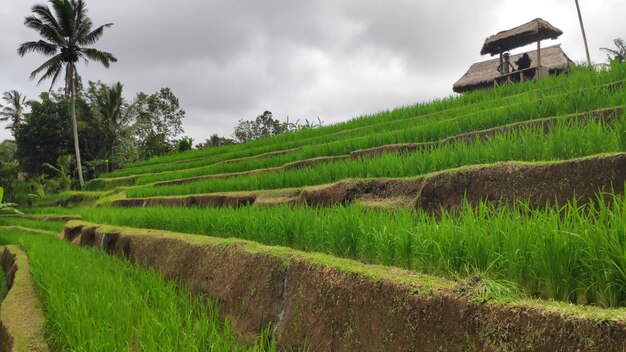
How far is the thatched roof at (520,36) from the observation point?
12.1m

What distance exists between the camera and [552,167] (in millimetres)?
2252

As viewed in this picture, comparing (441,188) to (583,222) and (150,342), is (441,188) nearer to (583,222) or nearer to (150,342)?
(583,222)

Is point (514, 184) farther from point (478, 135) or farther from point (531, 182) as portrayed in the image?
A: point (478, 135)

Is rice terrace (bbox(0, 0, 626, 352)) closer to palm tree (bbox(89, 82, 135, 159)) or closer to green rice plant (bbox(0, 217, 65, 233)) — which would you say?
green rice plant (bbox(0, 217, 65, 233))

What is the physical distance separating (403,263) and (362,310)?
0.38m

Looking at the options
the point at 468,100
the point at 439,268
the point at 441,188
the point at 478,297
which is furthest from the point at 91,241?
the point at 468,100

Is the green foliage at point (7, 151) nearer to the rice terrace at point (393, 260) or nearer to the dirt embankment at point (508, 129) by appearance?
the rice terrace at point (393, 260)

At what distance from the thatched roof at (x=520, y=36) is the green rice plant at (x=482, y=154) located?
33.6 feet

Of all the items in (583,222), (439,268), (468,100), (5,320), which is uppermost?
(468,100)

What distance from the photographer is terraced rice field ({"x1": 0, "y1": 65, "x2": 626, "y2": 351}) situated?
119cm

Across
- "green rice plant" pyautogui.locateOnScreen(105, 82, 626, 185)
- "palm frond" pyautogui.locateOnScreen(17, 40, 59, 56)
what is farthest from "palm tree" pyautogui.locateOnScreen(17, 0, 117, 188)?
"green rice plant" pyautogui.locateOnScreen(105, 82, 626, 185)

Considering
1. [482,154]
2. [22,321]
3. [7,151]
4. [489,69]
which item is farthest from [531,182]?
[7,151]

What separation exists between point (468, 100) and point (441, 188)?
6.04m

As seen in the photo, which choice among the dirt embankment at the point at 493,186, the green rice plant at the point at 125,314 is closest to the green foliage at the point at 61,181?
the green rice plant at the point at 125,314
